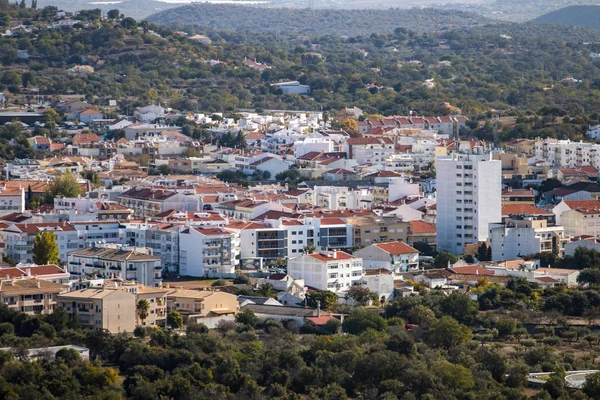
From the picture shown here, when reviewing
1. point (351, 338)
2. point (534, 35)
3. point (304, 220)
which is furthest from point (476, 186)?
point (534, 35)

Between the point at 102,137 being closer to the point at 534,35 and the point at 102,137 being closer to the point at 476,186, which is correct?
the point at 476,186

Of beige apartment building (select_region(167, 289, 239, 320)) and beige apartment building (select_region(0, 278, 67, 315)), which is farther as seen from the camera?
beige apartment building (select_region(167, 289, 239, 320))

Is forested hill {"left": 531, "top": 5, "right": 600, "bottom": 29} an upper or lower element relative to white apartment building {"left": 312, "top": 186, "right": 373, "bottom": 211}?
upper

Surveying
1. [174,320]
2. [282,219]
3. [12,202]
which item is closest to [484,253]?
[282,219]

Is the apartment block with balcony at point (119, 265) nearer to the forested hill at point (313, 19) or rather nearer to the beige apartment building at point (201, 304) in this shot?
the beige apartment building at point (201, 304)

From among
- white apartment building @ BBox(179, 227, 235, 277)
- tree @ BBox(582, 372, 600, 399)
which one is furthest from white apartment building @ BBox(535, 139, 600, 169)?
tree @ BBox(582, 372, 600, 399)

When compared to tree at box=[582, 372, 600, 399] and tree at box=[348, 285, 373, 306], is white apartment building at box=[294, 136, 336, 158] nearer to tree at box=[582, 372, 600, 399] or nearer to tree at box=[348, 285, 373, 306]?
tree at box=[348, 285, 373, 306]

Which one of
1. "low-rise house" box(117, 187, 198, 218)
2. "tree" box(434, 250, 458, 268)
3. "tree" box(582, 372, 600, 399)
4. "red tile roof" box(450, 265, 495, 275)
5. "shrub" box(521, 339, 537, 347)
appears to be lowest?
"tree" box(582, 372, 600, 399)
